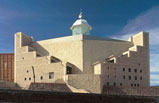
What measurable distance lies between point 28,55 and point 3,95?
26.6 meters

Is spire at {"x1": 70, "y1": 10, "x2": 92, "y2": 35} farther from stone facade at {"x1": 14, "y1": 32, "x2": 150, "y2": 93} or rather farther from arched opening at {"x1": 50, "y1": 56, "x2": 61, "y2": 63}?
arched opening at {"x1": 50, "y1": 56, "x2": 61, "y2": 63}

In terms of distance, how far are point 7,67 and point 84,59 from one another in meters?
19.1

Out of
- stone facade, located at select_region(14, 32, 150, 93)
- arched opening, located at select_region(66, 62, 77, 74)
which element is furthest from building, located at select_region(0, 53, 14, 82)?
arched opening, located at select_region(66, 62, 77, 74)

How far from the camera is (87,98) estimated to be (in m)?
19.8

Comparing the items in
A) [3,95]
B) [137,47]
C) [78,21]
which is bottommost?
[3,95]

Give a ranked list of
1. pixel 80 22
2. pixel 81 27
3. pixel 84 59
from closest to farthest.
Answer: pixel 84 59, pixel 81 27, pixel 80 22

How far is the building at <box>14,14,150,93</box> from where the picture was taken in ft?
132

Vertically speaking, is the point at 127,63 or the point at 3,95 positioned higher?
the point at 127,63

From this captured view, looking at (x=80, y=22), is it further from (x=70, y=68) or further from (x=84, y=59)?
(x=70, y=68)

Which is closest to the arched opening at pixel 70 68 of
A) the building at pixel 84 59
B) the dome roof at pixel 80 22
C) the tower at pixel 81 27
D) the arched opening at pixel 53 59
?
the building at pixel 84 59

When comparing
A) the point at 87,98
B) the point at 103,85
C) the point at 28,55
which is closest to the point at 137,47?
the point at 103,85

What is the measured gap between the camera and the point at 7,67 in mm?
48531

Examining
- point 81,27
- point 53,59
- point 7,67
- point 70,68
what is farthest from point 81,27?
point 7,67

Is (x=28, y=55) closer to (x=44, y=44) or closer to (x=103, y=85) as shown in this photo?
(x=44, y=44)
